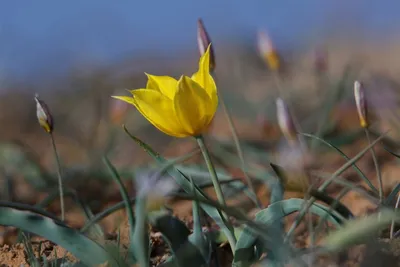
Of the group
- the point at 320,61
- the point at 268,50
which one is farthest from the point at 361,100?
the point at 320,61

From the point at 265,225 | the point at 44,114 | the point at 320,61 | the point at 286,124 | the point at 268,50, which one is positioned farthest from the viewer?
the point at 320,61

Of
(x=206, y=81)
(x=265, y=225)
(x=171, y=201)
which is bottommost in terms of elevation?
(x=171, y=201)

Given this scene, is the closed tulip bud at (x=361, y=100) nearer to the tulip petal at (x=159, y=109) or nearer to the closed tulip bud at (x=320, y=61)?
the tulip petal at (x=159, y=109)

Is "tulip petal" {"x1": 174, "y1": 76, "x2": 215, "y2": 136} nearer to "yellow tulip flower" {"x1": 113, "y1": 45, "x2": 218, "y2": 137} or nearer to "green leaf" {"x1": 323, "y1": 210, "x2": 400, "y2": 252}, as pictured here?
"yellow tulip flower" {"x1": 113, "y1": 45, "x2": 218, "y2": 137}

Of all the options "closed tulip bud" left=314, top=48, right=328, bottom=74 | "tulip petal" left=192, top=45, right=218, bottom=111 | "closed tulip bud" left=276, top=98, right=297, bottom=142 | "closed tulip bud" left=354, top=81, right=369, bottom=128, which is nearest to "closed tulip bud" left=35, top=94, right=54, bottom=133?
"tulip petal" left=192, top=45, right=218, bottom=111

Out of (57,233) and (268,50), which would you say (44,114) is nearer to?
(57,233)

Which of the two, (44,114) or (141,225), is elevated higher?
(44,114)

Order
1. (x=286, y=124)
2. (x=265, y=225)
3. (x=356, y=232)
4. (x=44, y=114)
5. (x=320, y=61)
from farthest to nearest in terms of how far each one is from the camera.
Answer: (x=320, y=61) < (x=44, y=114) < (x=286, y=124) < (x=265, y=225) < (x=356, y=232)

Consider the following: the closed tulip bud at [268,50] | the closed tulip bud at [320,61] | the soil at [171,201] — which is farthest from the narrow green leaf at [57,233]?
the closed tulip bud at [320,61]
